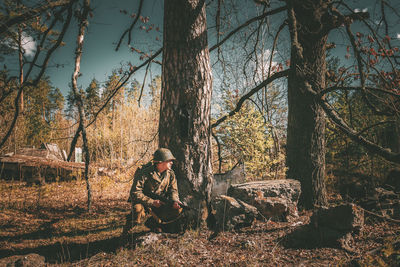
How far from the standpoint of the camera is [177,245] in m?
2.72

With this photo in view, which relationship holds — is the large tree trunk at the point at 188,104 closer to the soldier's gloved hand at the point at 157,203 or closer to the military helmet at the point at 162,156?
the military helmet at the point at 162,156

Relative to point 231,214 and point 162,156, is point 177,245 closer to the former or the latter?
point 231,214

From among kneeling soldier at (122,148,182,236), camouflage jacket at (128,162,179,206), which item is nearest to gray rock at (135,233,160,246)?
kneeling soldier at (122,148,182,236)

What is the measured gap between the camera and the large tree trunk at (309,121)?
406 centimetres

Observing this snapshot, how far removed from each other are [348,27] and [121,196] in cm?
710

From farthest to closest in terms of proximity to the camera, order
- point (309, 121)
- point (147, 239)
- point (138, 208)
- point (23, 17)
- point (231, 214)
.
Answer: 1. point (309, 121)
2. point (231, 214)
3. point (138, 208)
4. point (147, 239)
5. point (23, 17)

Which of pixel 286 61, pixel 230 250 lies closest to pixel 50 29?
pixel 230 250

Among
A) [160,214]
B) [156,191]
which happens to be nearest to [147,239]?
[160,214]

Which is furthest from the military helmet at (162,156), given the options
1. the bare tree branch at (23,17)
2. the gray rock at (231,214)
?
the bare tree branch at (23,17)

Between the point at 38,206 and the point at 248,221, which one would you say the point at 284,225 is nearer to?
the point at 248,221

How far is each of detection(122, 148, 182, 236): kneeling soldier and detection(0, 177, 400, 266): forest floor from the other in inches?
11.9

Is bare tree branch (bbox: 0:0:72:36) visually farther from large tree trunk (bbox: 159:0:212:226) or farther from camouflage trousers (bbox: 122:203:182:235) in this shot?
camouflage trousers (bbox: 122:203:182:235)

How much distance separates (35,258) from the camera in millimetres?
2506

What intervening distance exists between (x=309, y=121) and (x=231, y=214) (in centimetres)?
248
